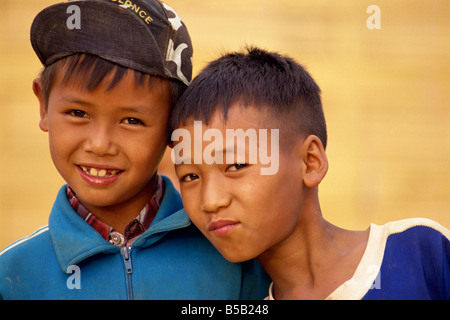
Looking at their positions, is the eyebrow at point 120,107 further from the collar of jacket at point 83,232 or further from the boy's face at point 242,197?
the collar of jacket at point 83,232

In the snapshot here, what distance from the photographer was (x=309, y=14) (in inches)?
197

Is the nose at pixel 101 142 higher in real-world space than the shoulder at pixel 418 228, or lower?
higher

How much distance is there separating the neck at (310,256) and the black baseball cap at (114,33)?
0.75 m

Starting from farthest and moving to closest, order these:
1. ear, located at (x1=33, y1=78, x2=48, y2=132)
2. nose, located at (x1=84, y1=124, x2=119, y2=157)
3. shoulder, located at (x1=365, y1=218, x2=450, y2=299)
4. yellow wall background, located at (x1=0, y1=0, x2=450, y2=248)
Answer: yellow wall background, located at (x1=0, y1=0, x2=450, y2=248), ear, located at (x1=33, y1=78, x2=48, y2=132), nose, located at (x1=84, y1=124, x2=119, y2=157), shoulder, located at (x1=365, y1=218, x2=450, y2=299)

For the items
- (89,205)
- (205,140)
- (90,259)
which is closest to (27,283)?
(90,259)

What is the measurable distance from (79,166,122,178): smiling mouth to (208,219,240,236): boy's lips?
422 mm

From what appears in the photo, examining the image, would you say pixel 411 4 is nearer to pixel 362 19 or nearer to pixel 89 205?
pixel 362 19

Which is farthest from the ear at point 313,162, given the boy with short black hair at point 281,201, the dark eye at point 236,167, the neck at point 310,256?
the dark eye at point 236,167

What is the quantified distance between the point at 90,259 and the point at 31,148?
9.50ft

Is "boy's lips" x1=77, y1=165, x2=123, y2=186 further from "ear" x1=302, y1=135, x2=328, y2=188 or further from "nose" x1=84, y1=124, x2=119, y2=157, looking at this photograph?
"ear" x1=302, y1=135, x2=328, y2=188

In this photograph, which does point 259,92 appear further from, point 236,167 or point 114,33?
point 114,33

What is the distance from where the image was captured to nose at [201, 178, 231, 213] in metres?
1.97

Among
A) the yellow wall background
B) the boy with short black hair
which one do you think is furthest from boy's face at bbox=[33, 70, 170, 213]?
the yellow wall background

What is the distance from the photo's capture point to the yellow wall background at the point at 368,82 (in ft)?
16.1
